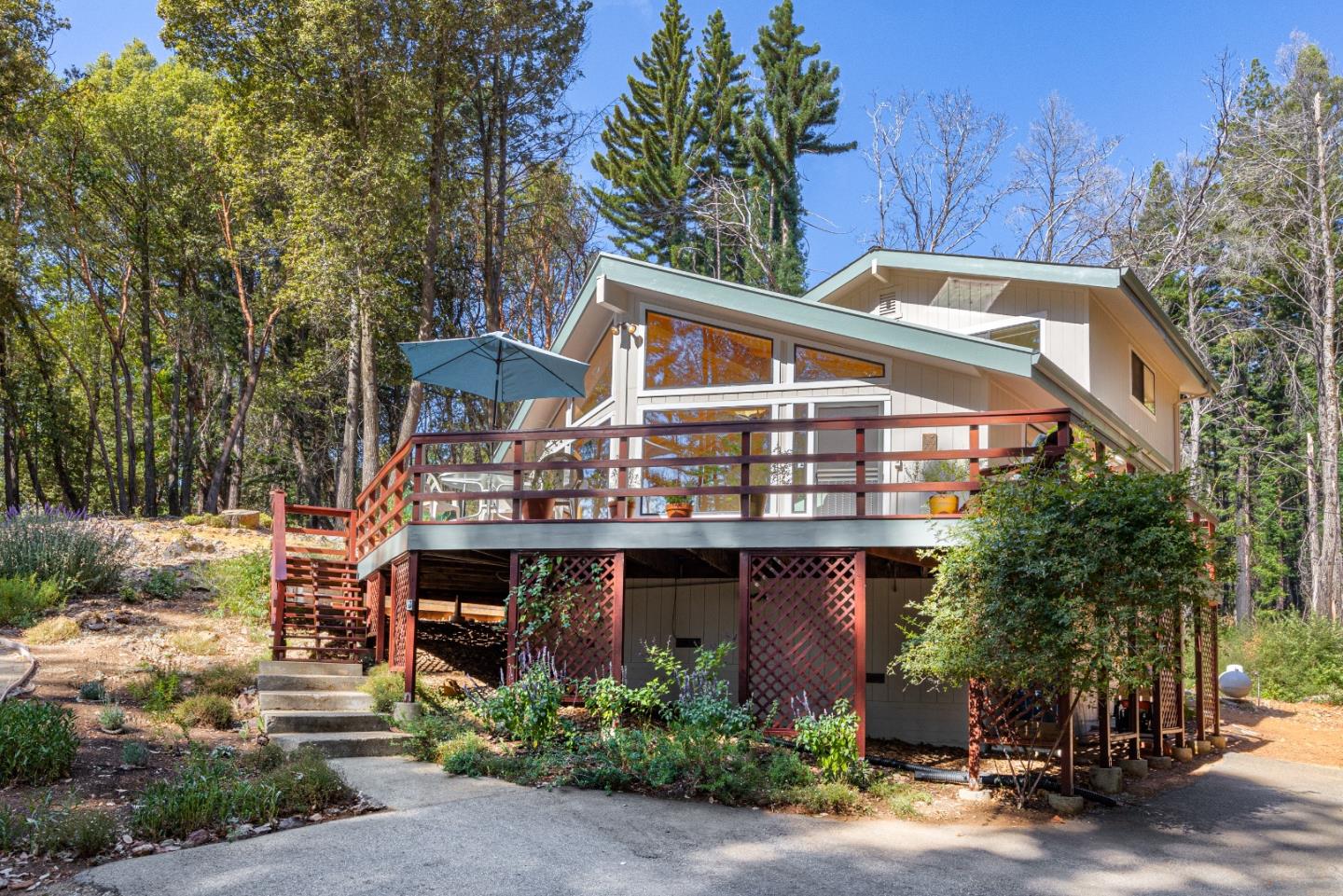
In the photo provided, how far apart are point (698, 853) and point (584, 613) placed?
369 centimetres

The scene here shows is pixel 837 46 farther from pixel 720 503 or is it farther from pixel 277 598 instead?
pixel 277 598

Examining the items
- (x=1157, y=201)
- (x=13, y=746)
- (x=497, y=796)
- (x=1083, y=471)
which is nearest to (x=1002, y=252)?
(x=1157, y=201)

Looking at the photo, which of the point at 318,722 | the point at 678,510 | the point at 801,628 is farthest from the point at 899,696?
the point at 318,722

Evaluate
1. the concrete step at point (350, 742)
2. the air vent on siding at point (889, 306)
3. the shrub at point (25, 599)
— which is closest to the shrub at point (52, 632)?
the shrub at point (25, 599)

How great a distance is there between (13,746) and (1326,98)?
28.7m

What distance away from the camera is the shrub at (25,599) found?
39.8 ft

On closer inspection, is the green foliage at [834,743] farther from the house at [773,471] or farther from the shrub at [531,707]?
the shrub at [531,707]

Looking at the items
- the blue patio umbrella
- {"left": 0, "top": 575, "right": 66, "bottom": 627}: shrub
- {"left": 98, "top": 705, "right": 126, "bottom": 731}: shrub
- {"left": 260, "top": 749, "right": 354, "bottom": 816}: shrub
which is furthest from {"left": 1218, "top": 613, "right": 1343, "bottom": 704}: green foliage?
{"left": 0, "top": 575, "right": 66, "bottom": 627}: shrub

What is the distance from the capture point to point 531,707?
Result: 9.12m

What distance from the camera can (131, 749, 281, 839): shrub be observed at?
6.33 m

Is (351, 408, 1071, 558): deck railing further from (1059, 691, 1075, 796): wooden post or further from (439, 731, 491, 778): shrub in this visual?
(439, 731, 491, 778): shrub

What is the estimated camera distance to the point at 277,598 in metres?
11.1

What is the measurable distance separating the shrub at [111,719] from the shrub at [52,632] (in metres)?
3.65

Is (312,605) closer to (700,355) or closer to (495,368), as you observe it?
(495,368)
